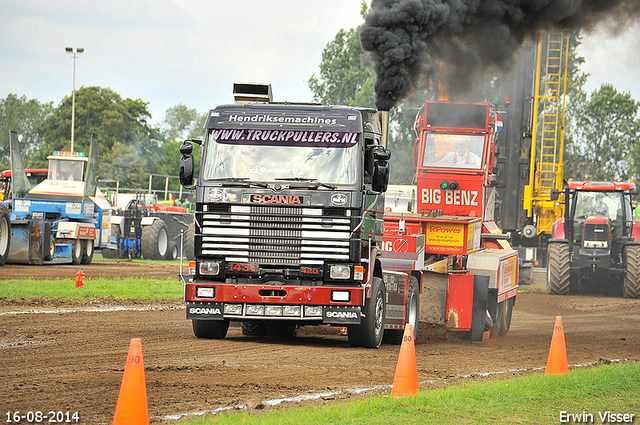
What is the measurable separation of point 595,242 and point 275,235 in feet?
52.1

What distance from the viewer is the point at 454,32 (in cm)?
1702

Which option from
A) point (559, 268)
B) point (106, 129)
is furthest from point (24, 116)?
point (559, 268)

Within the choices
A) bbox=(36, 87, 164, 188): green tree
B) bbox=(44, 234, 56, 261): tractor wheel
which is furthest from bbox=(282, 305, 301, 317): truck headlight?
bbox=(36, 87, 164, 188): green tree

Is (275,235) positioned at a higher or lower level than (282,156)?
lower

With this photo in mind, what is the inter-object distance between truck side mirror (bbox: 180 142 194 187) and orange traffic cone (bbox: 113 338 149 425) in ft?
18.1

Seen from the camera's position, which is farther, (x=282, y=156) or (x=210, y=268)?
(x=282, y=156)

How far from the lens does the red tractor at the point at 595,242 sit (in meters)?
24.4

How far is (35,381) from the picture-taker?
26.7 feet

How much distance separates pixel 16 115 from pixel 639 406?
8681cm

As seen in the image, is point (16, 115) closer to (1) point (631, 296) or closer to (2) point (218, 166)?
(1) point (631, 296)

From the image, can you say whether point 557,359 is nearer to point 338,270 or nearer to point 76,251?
point 338,270

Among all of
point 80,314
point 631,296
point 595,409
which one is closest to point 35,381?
point 595,409

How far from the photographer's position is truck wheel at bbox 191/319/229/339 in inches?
476

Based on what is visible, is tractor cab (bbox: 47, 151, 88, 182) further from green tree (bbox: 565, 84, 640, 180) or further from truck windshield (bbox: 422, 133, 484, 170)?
green tree (bbox: 565, 84, 640, 180)
